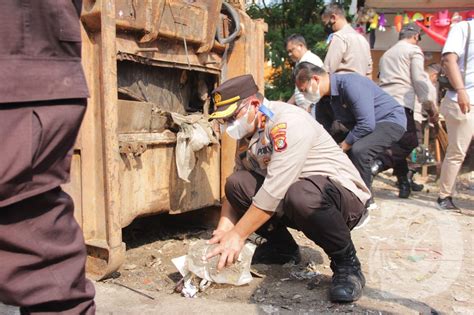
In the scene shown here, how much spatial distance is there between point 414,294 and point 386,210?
225 cm

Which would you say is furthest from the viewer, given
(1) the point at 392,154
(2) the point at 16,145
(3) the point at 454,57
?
(1) the point at 392,154

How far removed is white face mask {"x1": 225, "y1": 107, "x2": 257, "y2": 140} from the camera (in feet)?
9.30

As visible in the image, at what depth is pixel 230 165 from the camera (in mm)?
3877

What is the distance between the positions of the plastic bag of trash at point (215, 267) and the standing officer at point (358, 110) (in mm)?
1805

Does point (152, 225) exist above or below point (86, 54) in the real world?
below

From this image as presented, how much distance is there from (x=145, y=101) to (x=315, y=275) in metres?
1.58

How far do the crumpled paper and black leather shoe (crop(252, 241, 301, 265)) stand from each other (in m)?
0.70

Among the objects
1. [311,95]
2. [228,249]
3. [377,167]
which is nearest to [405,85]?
[377,167]

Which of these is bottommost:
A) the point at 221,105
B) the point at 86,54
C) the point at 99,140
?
the point at 99,140

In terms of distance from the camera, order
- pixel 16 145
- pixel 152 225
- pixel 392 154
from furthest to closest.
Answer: pixel 392 154 < pixel 152 225 < pixel 16 145

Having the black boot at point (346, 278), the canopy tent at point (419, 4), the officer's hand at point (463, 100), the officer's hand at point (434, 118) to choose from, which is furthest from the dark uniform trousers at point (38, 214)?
the canopy tent at point (419, 4)

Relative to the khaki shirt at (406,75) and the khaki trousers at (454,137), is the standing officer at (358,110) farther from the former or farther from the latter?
the khaki shirt at (406,75)

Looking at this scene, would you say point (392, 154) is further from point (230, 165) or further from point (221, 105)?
point (221, 105)

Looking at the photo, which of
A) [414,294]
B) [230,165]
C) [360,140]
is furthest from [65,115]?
[360,140]
